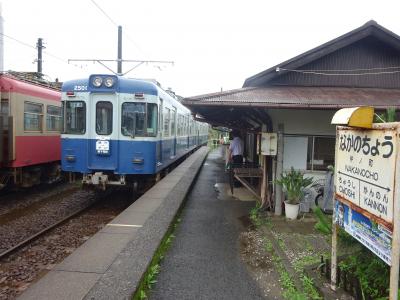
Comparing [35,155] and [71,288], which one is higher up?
[35,155]

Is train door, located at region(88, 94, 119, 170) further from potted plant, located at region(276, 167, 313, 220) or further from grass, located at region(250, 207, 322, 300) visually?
grass, located at region(250, 207, 322, 300)

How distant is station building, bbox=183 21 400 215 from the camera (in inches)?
291

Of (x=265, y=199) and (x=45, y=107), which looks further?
(x=45, y=107)

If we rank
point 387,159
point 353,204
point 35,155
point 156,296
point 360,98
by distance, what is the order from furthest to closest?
1. point 35,155
2. point 360,98
3. point 156,296
4. point 353,204
5. point 387,159

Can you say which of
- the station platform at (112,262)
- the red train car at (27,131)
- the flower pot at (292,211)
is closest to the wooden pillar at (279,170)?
the flower pot at (292,211)

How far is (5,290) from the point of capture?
4.77 metres

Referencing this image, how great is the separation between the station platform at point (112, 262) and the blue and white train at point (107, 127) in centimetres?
163

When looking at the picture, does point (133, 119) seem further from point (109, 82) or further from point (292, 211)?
point (292, 211)

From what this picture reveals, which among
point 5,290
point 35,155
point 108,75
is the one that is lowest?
point 5,290

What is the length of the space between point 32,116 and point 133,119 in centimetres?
325

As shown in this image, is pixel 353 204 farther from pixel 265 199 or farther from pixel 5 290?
pixel 265 199

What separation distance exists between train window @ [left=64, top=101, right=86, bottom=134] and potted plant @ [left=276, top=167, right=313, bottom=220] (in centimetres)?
447

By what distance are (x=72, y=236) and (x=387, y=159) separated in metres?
5.68

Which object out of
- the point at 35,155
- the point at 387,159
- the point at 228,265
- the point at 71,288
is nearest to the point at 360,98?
the point at 228,265
